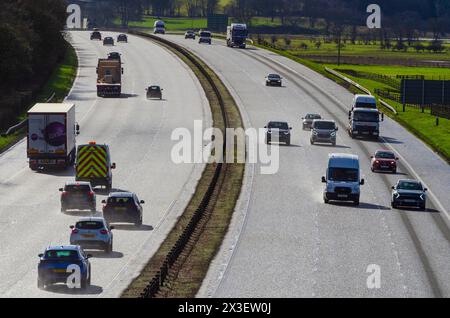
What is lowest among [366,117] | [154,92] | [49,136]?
[154,92]

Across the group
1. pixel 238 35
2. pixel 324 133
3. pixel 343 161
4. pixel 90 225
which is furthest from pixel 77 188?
pixel 238 35

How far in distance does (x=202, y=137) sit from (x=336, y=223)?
37.4 metres

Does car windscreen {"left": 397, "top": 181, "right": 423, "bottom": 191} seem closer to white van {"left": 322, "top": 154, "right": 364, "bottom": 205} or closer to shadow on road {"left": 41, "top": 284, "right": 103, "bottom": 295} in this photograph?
white van {"left": 322, "top": 154, "right": 364, "bottom": 205}

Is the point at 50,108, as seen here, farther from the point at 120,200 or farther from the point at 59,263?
the point at 59,263

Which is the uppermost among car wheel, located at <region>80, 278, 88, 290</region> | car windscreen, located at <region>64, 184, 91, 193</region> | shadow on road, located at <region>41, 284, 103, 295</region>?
car windscreen, located at <region>64, 184, 91, 193</region>

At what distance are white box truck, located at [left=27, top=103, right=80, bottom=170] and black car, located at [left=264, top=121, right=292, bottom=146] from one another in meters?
21.7

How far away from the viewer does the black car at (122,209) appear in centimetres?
5859

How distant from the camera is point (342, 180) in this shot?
226 feet

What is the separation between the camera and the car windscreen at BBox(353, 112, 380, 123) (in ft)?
329

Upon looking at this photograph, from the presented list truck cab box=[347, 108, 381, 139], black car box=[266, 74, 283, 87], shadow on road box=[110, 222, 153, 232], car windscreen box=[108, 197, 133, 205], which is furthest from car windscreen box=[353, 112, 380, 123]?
car windscreen box=[108, 197, 133, 205]

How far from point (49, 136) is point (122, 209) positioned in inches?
737

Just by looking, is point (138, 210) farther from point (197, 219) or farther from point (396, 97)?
point (396, 97)

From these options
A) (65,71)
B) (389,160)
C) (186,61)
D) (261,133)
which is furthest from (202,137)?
(186,61)

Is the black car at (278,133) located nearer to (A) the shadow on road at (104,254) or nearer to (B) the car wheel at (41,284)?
(A) the shadow on road at (104,254)
